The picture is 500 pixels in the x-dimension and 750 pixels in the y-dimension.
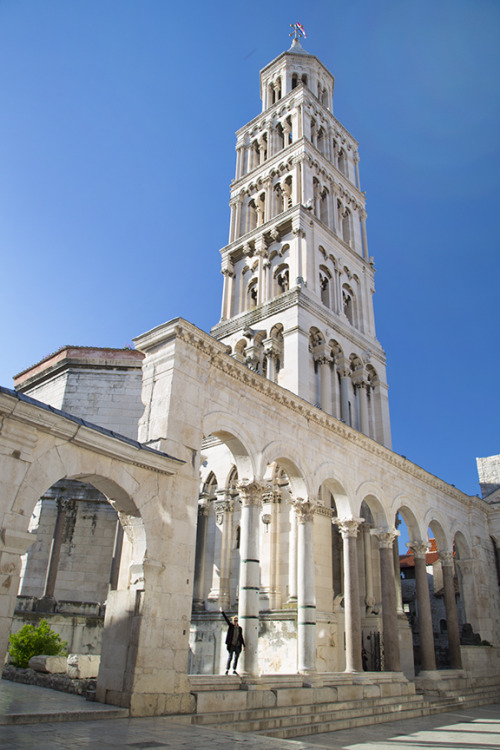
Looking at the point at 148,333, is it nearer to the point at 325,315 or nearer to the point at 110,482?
the point at 110,482

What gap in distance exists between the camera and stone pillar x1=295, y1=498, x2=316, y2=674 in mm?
13633

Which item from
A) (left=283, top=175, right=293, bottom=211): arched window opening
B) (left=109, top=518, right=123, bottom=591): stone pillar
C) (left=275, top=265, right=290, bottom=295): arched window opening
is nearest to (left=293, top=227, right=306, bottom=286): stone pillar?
(left=275, top=265, right=290, bottom=295): arched window opening

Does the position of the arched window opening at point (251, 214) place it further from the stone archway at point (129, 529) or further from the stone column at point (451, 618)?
the stone archway at point (129, 529)

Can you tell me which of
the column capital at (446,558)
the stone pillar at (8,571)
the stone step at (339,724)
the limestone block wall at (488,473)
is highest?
the limestone block wall at (488,473)

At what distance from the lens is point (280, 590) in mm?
17203

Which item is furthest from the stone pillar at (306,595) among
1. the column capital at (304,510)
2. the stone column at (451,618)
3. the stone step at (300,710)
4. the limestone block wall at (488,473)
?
the limestone block wall at (488,473)

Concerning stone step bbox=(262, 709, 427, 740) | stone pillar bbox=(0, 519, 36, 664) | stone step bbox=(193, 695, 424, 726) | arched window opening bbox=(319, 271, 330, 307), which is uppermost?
arched window opening bbox=(319, 271, 330, 307)

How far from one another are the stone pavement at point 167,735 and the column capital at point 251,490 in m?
5.08

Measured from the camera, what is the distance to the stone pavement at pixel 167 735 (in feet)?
21.7

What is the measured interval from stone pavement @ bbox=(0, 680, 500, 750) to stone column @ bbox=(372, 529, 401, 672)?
3598 millimetres

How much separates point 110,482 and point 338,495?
8.87 m

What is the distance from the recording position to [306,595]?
561 inches

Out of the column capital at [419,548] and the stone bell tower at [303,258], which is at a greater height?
the stone bell tower at [303,258]

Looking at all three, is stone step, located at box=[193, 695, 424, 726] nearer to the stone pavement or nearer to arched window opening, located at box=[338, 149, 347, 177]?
the stone pavement
